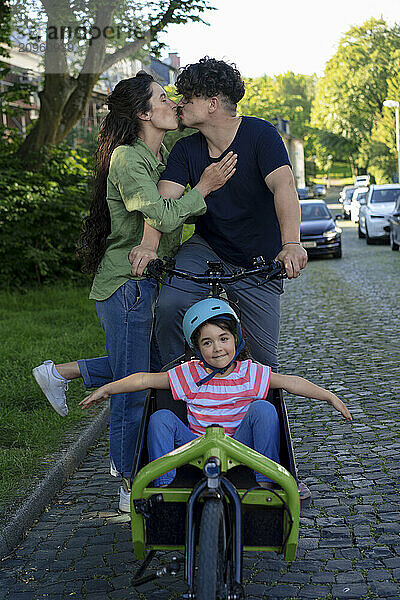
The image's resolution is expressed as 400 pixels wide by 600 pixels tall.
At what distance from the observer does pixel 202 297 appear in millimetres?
4238

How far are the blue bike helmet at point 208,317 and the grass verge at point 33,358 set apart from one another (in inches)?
65.0

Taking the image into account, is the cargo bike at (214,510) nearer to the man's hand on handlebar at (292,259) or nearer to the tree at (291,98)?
the man's hand on handlebar at (292,259)

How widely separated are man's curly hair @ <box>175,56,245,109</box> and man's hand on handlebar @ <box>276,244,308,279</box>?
0.85 metres

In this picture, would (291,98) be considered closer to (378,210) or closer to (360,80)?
(360,80)

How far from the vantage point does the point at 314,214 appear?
26.4 m

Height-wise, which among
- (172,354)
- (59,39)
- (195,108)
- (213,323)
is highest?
(59,39)

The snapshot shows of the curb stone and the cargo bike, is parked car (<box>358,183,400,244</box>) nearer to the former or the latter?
the curb stone

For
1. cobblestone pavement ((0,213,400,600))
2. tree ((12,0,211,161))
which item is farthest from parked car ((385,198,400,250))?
cobblestone pavement ((0,213,400,600))

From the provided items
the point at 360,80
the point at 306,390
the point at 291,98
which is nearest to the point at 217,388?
the point at 306,390

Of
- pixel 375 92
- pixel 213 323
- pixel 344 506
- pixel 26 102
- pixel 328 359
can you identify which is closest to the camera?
pixel 213 323

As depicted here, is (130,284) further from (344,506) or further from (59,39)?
(59,39)

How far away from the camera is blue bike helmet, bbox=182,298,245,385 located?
369cm

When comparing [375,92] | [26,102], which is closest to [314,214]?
[26,102]

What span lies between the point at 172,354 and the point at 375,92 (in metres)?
81.4
